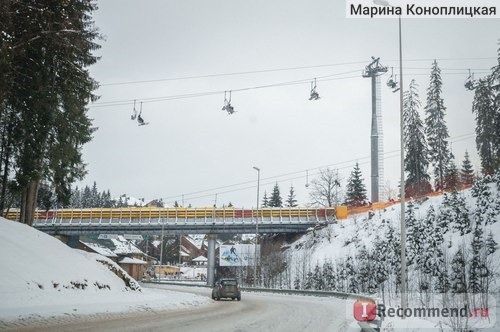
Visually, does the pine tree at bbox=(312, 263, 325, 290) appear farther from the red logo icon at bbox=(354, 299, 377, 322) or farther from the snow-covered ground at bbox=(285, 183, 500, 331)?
the red logo icon at bbox=(354, 299, 377, 322)

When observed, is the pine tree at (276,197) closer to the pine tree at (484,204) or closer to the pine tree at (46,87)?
the pine tree at (484,204)

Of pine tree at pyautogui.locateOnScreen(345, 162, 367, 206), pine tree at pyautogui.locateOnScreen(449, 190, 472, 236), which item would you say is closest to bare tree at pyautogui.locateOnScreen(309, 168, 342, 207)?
pine tree at pyautogui.locateOnScreen(345, 162, 367, 206)

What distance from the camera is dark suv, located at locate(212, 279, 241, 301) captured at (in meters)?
29.2

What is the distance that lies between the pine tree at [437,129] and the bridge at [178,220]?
19.6 m

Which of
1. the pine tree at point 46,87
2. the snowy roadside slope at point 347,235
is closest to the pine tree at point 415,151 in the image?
the snowy roadside slope at point 347,235

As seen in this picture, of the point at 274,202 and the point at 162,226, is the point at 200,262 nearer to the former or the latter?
the point at 274,202

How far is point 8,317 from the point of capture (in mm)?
10648

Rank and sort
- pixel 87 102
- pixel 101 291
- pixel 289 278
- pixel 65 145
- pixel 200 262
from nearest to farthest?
pixel 101 291 < pixel 65 145 < pixel 87 102 < pixel 289 278 < pixel 200 262

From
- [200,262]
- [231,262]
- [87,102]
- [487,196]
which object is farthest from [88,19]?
[200,262]

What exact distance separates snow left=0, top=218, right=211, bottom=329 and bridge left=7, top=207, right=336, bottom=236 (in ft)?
118

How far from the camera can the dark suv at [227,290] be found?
2919 cm

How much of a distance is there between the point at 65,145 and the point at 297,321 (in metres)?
16.7

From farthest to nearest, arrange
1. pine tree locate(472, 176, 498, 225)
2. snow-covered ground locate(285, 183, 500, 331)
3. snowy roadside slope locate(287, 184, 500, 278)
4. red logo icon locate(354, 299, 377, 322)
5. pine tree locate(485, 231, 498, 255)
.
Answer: snowy roadside slope locate(287, 184, 500, 278), snow-covered ground locate(285, 183, 500, 331), pine tree locate(472, 176, 498, 225), pine tree locate(485, 231, 498, 255), red logo icon locate(354, 299, 377, 322)

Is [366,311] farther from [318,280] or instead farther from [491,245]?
[318,280]
